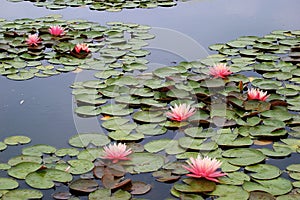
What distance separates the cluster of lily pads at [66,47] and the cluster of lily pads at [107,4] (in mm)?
582

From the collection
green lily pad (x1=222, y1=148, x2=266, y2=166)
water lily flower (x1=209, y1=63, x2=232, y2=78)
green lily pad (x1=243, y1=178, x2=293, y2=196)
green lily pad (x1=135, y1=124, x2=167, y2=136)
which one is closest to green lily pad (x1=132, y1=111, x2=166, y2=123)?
green lily pad (x1=135, y1=124, x2=167, y2=136)

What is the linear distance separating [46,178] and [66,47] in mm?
1691

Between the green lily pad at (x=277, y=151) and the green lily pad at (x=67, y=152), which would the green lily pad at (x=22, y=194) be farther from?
the green lily pad at (x=277, y=151)

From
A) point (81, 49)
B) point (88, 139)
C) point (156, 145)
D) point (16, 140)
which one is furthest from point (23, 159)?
point (81, 49)

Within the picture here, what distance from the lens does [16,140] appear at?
7.36 ft

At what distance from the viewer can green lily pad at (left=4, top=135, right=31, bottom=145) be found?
7.30ft

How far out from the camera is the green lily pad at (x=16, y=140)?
222cm

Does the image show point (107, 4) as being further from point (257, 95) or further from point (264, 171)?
point (264, 171)

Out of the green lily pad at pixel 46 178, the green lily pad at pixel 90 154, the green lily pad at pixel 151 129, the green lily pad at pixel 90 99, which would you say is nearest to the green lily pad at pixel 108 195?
the green lily pad at pixel 46 178

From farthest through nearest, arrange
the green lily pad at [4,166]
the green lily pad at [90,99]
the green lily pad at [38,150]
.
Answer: the green lily pad at [90,99], the green lily pad at [38,150], the green lily pad at [4,166]

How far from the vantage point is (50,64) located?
3221 mm

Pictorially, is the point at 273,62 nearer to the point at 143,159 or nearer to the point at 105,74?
the point at 105,74

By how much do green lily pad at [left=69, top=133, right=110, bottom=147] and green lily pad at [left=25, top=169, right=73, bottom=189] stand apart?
25 centimetres

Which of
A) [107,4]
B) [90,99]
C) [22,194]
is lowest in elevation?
[22,194]
